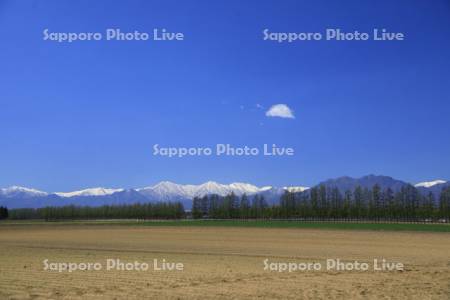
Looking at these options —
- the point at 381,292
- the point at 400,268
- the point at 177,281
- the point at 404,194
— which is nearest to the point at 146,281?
the point at 177,281

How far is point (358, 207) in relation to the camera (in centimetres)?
15462

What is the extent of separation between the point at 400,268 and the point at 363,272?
2.68m

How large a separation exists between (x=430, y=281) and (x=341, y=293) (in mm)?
4745

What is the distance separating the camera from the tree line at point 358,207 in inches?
5664

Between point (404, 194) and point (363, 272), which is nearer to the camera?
point (363, 272)

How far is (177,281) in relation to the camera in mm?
19031

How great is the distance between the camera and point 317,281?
19078mm

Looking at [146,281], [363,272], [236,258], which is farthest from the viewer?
[236,258]

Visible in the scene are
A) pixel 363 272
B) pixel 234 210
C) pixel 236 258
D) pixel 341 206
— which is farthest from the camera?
pixel 234 210

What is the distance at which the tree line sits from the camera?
144 meters

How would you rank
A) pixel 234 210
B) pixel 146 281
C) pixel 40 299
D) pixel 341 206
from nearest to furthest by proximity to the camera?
pixel 40 299 < pixel 146 281 < pixel 341 206 < pixel 234 210

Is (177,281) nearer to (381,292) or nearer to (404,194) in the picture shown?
(381,292)

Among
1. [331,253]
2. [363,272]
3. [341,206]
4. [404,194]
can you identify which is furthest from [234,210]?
[363,272]

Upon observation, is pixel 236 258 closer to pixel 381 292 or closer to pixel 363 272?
pixel 363 272
